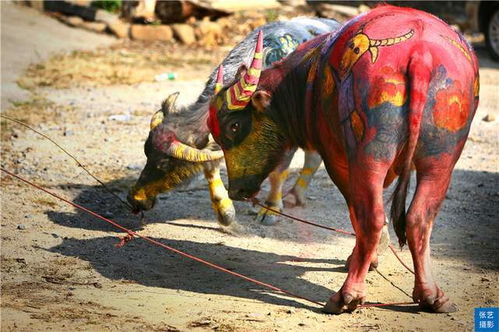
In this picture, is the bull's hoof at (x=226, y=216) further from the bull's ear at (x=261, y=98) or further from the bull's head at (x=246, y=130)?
the bull's ear at (x=261, y=98)

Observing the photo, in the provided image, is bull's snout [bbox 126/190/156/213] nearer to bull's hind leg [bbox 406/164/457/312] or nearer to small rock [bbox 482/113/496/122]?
bull's hind leg [bbox 406/164/457/312]

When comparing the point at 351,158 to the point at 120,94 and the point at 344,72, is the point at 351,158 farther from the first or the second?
the point at 120,94

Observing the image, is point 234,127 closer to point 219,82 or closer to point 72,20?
point 219,82

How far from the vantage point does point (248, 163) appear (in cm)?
690

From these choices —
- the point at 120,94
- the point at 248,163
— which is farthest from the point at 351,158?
the point at 120,94

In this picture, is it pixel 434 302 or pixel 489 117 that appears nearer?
pixel 434 302

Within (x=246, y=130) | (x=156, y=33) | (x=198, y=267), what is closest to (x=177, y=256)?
(x=198, y=267)

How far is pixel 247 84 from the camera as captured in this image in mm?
6578

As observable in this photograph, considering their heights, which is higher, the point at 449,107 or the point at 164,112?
the point at 449,107

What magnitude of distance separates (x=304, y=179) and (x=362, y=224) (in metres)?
3.15

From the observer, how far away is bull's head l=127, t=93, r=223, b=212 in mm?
7992

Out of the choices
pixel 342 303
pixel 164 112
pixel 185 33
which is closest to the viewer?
pixel 342 303

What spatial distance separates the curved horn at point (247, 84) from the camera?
6.57 metres

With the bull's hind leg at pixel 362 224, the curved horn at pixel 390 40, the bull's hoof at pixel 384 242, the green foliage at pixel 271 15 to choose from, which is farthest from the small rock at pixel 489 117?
the green foliage at pixel 271 15
